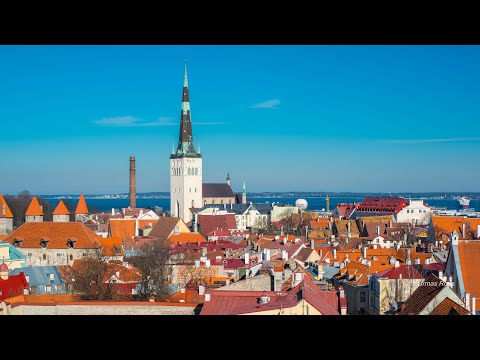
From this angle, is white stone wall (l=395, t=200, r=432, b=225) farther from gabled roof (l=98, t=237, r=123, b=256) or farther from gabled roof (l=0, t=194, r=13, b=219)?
gabled roof (l=0, t=194, r=13, b=219)

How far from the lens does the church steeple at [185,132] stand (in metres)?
58.5

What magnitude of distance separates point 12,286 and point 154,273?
3.08 m

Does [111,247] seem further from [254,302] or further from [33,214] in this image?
[254,302]

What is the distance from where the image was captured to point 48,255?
2767cm

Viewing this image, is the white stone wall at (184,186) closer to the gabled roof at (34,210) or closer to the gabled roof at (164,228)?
the gabled roof at (164,228)

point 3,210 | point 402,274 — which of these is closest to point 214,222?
point 3,210

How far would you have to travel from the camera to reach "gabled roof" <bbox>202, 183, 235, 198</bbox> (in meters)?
67.3

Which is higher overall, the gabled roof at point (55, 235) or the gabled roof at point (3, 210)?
the gabled roof at point (3, 210)

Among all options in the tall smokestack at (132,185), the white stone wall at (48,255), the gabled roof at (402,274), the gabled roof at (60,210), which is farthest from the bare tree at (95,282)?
the tall smokestack at (132,185)

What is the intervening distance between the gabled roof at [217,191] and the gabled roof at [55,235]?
38805mm
